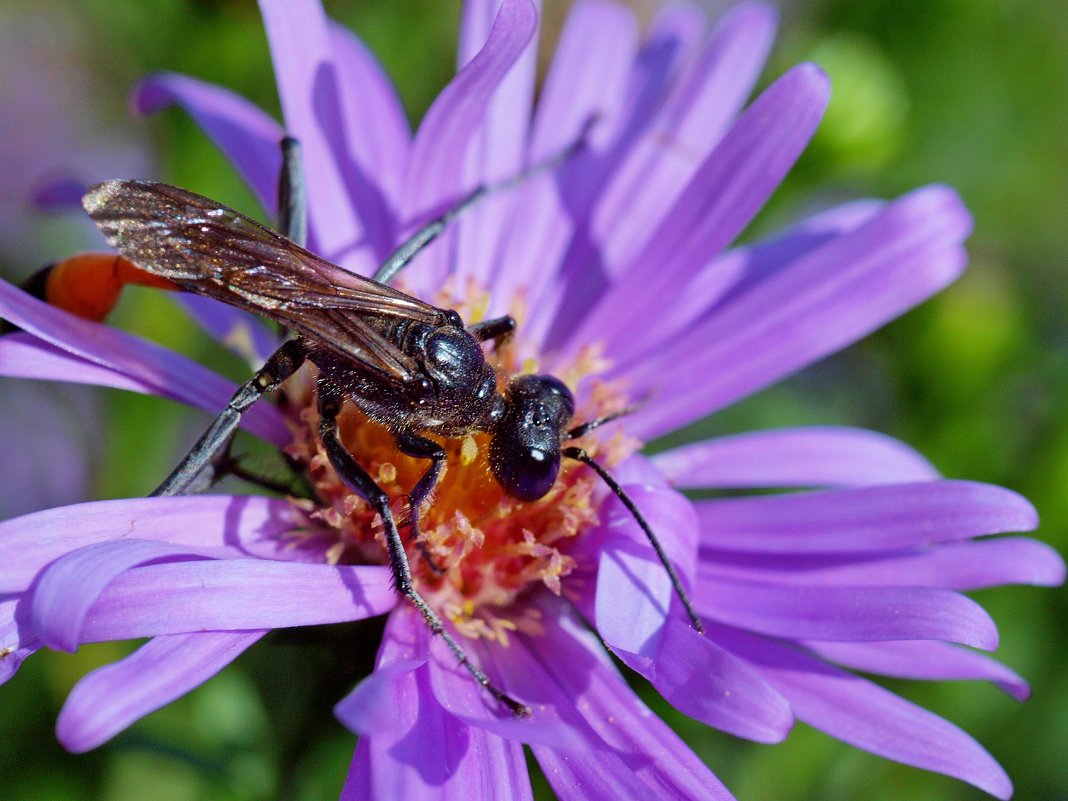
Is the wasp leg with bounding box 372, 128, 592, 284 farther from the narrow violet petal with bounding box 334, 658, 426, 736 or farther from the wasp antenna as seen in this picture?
the narrow violet petal with bounding box 334, 658, 426, 736

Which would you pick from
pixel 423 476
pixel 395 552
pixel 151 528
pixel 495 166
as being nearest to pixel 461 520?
pixel 423 476

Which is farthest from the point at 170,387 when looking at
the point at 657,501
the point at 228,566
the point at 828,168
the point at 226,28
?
the point at 828,168

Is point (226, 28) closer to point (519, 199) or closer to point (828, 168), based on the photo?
point (519, 199)

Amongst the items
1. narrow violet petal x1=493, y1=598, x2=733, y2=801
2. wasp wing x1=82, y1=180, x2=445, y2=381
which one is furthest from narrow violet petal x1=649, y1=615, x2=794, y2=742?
wasp wing x1=82, y1=180, x2=445, y2=381

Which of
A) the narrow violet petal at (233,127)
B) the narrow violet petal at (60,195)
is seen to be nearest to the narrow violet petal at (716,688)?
the narrow violet petal at (233,127)

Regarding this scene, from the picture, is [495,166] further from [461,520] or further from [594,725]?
[594,725]

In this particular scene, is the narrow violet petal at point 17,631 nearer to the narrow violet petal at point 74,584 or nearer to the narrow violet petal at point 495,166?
the narrow violet petal at point 74,584
